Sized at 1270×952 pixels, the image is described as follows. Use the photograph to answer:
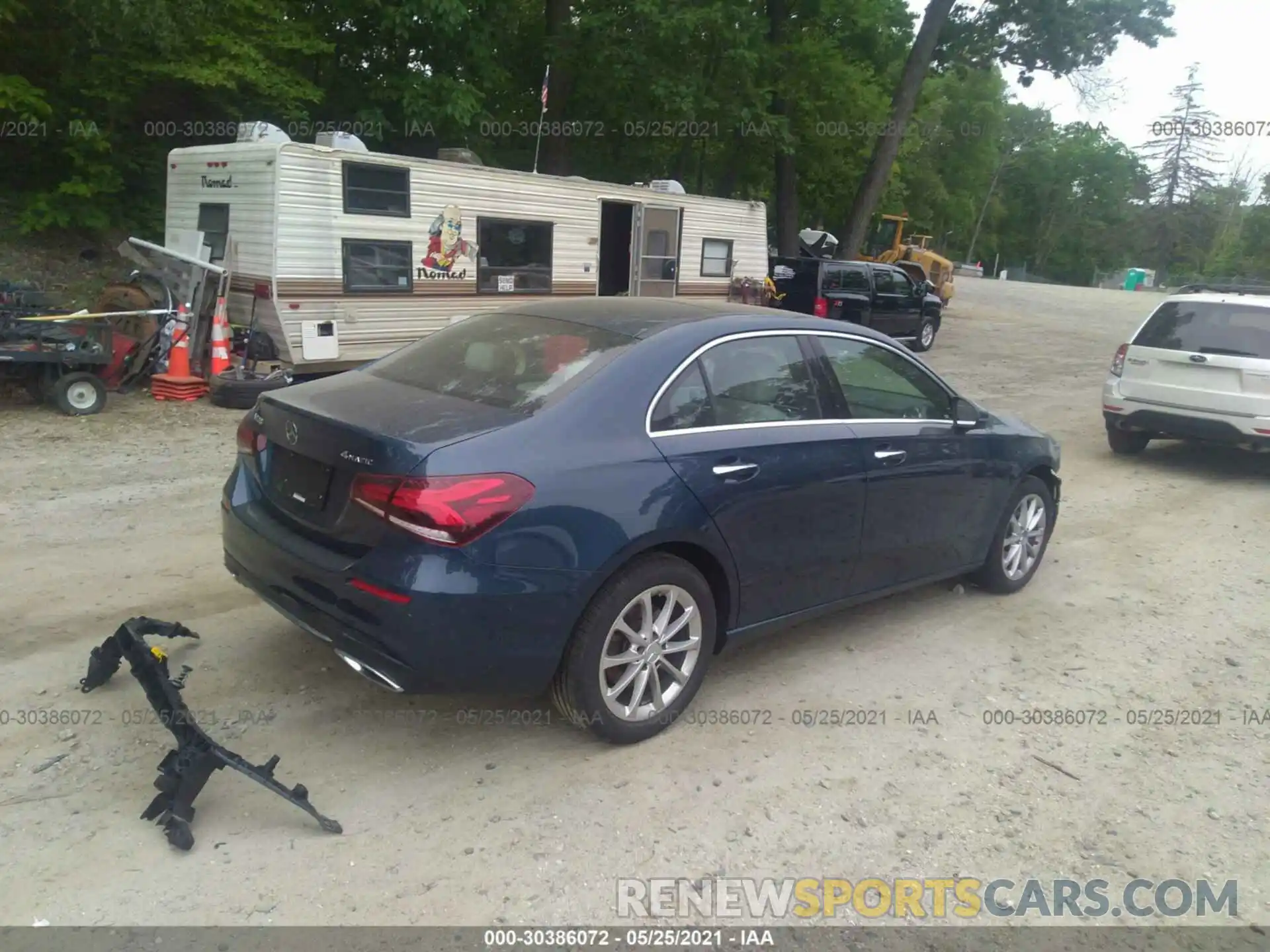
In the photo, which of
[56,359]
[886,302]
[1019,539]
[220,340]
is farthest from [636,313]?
[886,302]

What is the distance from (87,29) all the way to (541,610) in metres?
11.7

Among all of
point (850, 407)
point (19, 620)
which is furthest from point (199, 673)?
point (850, 407)

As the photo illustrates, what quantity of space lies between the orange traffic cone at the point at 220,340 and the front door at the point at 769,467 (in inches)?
282

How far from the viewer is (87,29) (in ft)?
37.9

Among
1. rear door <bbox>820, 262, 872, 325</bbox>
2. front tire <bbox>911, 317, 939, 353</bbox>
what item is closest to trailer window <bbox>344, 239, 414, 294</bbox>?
rear door <bbox>820, 262, 872, 325</bbox>

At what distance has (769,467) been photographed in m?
4.02

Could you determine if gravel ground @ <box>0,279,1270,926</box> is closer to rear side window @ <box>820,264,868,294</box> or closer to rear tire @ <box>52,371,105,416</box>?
rear tire @ <box>52,371,105,416</box>

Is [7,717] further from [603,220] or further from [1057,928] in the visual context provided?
[603,220]

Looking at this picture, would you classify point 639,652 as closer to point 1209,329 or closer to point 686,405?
point 686,405

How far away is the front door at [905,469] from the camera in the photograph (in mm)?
4531

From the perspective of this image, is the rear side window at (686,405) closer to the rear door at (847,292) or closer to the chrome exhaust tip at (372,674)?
the chrome exhaust tip at (372,674)

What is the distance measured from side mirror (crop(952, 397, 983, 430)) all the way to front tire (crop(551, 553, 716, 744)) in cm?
186

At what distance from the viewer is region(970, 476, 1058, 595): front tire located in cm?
548

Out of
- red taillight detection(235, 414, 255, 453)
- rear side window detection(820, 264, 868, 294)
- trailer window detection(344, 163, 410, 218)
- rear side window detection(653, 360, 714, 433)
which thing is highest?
trailer window detection(344, 163, 410, 218)
